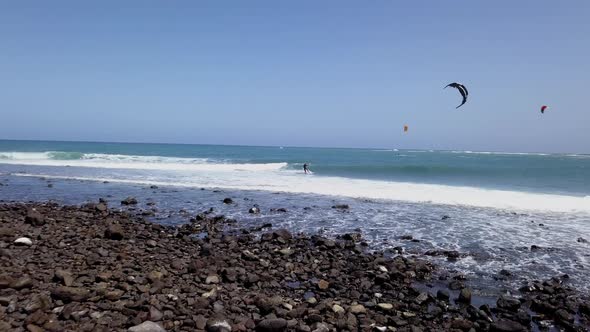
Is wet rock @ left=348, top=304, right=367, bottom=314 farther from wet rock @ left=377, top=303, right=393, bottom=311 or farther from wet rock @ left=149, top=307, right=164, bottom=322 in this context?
wet rock @ left=149, top=307, right=164, bottom=322

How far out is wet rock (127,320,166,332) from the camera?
408cm

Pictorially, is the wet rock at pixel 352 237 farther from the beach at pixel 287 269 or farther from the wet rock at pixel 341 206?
the wet rock at pixel 341 206

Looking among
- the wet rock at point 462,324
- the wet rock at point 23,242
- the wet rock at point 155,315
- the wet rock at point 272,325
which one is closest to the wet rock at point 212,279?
the wet rock at point 155,315

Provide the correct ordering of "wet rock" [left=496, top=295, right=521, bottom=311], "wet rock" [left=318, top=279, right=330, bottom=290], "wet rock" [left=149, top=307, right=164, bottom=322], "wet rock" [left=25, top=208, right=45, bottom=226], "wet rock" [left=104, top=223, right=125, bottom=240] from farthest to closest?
1. "wet rock" [left=25, top=208, right=45, bottom=226]
2. "wet rock" [left=104, top=223, right=125, bottom=240]
3. "wet rock" [left=318, top=279, right=330, bottom=290]
4. "wet rock" [left=496, top=295, right=521, bottom=311]
5. "wet rock" [left=149, top=307, right=164, bottom=322]

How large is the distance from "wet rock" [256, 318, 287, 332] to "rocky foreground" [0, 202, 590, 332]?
11mm

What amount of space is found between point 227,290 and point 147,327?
5.09ft

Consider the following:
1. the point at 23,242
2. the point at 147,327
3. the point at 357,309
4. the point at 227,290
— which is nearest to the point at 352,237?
the point at 357,309

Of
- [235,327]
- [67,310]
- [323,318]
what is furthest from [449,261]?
[67,310]

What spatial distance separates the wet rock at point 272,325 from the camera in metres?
4.44

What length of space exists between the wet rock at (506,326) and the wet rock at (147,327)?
3.97 metres

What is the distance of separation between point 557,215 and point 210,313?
1400 cm

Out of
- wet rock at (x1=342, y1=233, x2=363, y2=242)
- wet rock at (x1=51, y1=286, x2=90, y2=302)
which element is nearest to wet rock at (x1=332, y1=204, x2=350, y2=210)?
wet rock at (x1=342, y1=233, x2=363, y2=242)

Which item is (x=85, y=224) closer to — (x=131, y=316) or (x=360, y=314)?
(x=131, y=316)

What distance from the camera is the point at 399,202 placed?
633 inches
